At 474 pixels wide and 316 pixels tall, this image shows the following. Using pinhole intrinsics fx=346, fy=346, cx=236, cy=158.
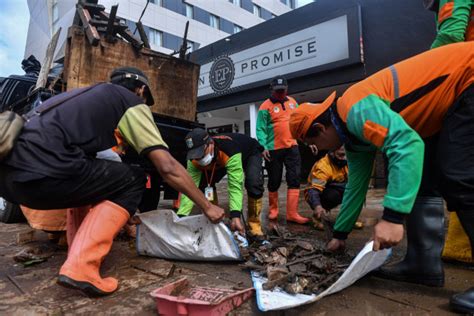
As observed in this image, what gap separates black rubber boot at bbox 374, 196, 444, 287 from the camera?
2062 millimetres

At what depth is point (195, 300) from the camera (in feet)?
5.09

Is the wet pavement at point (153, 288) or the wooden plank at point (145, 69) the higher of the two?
the wooden plank at point (145, 69)

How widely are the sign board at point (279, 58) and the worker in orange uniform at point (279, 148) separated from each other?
4807 millimetres

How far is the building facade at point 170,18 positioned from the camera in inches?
889

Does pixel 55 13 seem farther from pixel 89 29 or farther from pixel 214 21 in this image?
pixel 89 29

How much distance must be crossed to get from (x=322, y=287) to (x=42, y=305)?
5.01 ft

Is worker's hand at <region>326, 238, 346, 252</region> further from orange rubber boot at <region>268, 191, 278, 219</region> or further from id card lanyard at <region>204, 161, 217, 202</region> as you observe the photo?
orange rubber boot at <region>268, 191, 278, 219</region>

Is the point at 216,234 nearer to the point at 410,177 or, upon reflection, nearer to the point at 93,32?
the point at 410,177

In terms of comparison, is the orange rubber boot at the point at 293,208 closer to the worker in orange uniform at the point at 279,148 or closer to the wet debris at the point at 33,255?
the worker in orange uniform at the point at 279,148

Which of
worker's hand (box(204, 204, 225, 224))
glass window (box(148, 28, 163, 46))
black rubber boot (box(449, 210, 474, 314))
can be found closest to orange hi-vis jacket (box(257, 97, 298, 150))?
worker's hand (box(204, 204, 225, 224))

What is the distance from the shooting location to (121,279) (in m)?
2.29

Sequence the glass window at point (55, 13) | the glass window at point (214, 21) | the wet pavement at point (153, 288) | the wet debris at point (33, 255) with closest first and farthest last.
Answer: the wet pavement at point (153, 288) < the wet debris at point (33, 255) < the glass window at point (55, 13) < the glass window at point (214, 21)

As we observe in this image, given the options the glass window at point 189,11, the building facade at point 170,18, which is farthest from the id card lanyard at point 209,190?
the glass window at point 189,11

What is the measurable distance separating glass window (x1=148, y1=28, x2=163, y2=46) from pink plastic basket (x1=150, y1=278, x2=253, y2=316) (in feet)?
77.5
